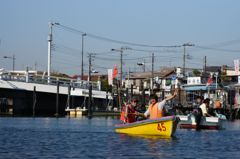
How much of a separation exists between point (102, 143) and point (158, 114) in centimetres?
411

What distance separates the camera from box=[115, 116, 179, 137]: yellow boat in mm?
30766

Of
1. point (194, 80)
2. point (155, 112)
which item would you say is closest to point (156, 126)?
point (155, 112)

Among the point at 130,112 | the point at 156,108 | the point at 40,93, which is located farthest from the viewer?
the point at 40,93

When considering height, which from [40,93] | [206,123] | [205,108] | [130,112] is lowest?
A: [206,123]

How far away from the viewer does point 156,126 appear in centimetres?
3133

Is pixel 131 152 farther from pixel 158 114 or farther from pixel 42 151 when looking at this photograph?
pixel 158 114

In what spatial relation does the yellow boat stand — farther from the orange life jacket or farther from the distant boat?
the distant boat

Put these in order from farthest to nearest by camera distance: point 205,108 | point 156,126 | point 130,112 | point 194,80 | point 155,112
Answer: point 194,80
point 205,108
point 130,112
point 156,126
point 155,112

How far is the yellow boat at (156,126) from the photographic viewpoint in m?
30.8

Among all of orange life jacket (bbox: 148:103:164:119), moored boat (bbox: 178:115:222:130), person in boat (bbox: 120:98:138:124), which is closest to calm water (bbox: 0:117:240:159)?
orange life jacket (bbox: 148:103:164:119)

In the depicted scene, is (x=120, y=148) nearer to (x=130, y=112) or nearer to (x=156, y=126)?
(x=156, y=126)

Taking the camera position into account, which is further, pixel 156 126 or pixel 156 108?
pixel 156 126

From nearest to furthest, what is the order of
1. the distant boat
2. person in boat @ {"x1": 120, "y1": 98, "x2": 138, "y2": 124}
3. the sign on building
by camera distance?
person in boat @ {"x1": 120, "y1": 98, "x2": 138, "y2": 124}, the distant boat, the sign on building

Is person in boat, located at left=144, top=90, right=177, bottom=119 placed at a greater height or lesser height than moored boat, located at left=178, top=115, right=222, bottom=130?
greater
